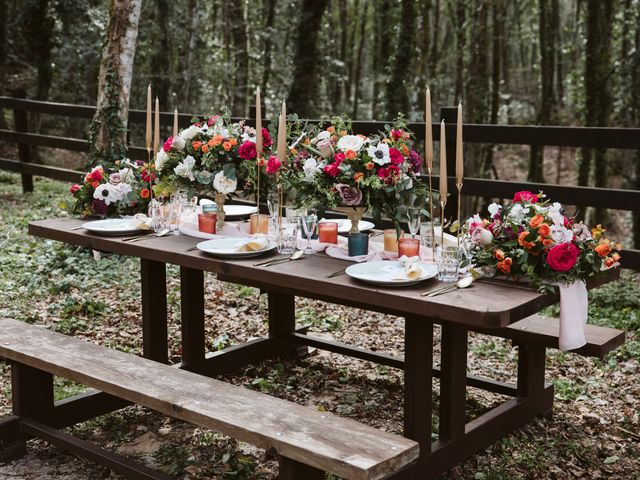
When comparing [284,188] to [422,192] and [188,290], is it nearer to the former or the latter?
[422,192]

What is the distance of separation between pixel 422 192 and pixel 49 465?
2.28m

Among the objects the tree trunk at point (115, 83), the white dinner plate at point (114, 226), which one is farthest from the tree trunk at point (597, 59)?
the white dinner plate at point (114, 226)


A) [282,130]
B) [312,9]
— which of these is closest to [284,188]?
[282,130]

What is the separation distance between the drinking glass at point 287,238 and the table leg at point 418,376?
29.3 inches

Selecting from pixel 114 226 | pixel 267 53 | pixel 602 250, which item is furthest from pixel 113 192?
pixel 267 53

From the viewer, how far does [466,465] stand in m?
4.05

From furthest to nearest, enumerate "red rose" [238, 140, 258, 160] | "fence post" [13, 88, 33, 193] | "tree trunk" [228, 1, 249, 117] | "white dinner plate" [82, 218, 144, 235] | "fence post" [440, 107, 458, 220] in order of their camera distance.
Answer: "tree trunk" [228, 1, 249, 117] < "fence post" [13, 88, 33, 193] < "fence post" [440, 107, 458, 220] < "white dinner plate" [82, 218, 144, 235] < "red rose" [238, 140, 258, 160]

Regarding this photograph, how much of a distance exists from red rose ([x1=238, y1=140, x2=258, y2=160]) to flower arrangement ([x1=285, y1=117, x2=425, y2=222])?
343 millimetres

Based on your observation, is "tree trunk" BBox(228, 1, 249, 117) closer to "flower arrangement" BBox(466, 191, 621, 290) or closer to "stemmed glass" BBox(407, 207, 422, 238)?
"stemmed glass" BBox(407, 207, 422, 238)

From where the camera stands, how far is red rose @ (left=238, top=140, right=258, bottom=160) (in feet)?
13.8

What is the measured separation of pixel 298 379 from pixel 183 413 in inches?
81.8

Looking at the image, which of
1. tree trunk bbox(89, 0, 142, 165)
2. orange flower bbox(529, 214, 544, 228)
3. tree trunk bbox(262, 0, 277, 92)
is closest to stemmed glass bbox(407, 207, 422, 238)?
orange flower bbox(529, 214, 544, 228)

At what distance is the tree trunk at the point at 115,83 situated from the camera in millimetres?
7695

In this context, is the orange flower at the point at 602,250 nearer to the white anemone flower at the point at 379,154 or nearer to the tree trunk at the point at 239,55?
the white anemone flower at the point at 379,154
